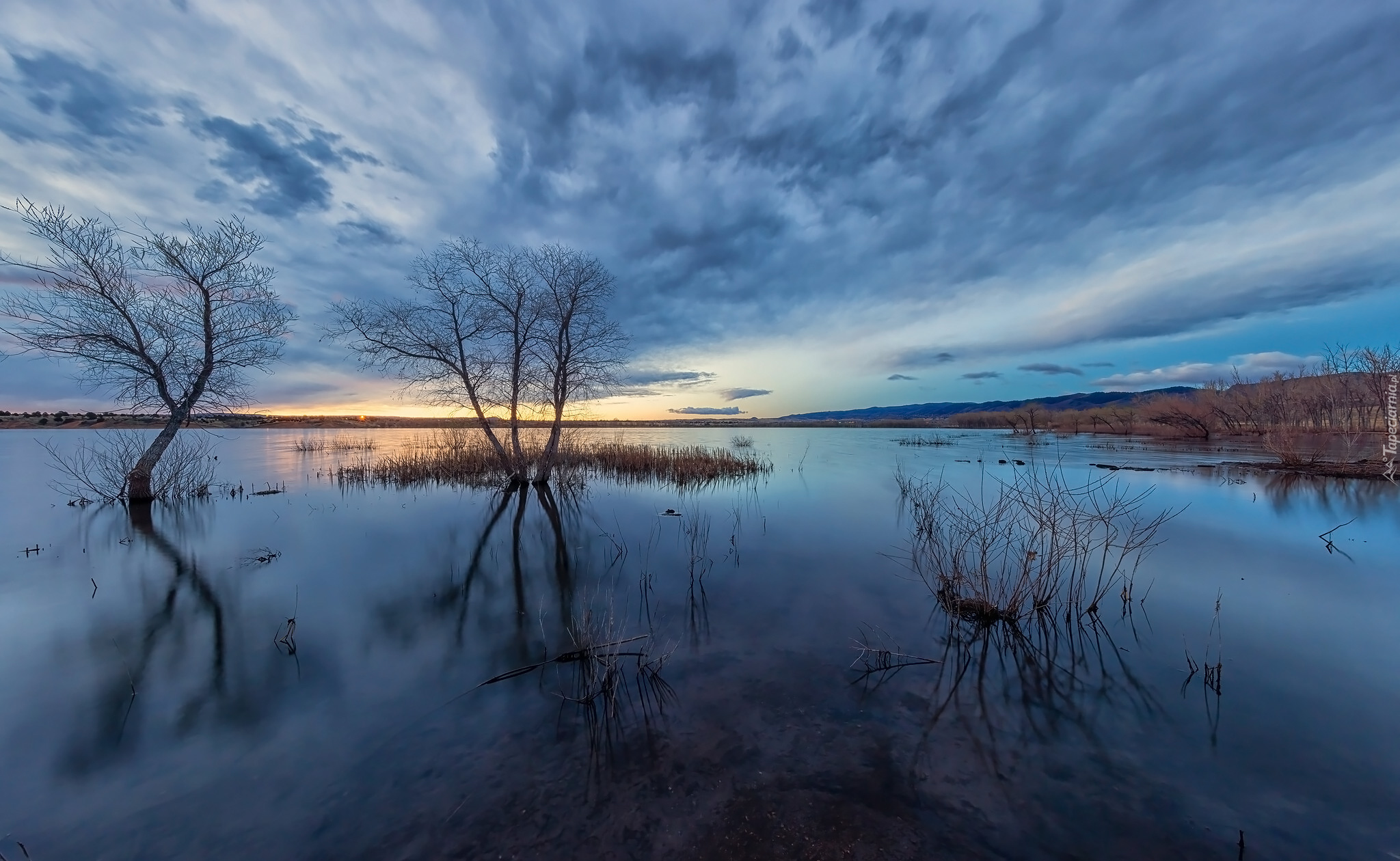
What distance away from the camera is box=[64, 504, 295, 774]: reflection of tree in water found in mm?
4027

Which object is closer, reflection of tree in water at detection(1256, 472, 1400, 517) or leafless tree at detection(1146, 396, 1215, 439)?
reflection of tree in water at detection(1256, 472, 1400, 517)

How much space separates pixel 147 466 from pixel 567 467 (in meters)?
12.5

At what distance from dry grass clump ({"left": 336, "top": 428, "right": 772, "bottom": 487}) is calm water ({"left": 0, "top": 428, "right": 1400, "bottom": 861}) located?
10.1 meters

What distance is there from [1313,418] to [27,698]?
50805 millimetres

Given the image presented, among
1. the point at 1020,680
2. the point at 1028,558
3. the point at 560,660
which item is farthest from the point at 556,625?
the point at 1028,558

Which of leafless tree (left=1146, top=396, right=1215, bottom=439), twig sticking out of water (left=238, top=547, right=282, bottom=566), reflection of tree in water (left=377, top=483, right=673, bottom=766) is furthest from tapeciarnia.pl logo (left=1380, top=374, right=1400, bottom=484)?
twig sticking out of water (left=238, top=547, right=282, bottom=566)

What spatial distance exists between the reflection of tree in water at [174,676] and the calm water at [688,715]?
4 cm

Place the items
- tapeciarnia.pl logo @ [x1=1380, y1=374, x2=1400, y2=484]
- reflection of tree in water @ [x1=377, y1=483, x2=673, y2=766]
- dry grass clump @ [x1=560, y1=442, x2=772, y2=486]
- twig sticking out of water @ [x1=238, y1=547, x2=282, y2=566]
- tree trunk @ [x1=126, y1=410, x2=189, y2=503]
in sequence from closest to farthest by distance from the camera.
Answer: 1. reflection of tree in water @ [x1=377, y1=483, x2=673, y2=766]
2. twig sticking out of water @ [x1=238, y1=547, x2=282, y2=566]
3. tree trunk @ [x1=126, y1=410, x2=189, y2=503]
4. tapeciarnia.pl logo @ [x1=1380, y1=374, x2=1400, y2=484]
5. dry grass clump @ [x1=560, y1=442, x2=772, y2=486]

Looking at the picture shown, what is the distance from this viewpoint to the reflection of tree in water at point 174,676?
4027 millimetres

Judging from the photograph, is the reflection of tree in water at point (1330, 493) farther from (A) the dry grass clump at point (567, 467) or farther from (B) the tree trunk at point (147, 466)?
(B) the tree trunk at point (147, 466)

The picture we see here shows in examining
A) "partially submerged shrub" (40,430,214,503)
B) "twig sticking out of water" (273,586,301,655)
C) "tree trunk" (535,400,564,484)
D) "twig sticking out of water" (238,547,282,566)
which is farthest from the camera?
"tree trunk" (535,400,564,484)

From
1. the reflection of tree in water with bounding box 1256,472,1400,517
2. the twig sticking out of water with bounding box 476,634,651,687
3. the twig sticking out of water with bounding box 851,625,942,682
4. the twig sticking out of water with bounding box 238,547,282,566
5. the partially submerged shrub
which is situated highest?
the partially submerged shrub

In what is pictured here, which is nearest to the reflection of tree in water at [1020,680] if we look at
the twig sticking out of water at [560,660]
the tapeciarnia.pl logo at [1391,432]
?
the twig sticking out of water at [560,660]

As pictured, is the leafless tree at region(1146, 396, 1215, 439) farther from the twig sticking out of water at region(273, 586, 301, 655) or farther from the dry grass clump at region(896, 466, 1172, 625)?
the twig sticking out of water at region(273, 586, 301, 655)
